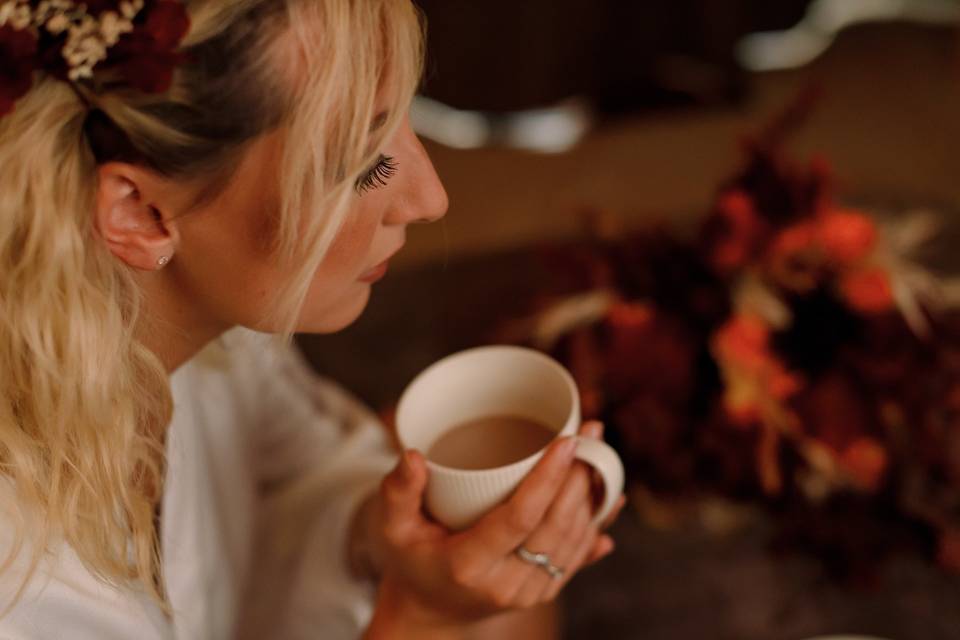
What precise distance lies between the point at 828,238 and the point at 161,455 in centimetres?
83

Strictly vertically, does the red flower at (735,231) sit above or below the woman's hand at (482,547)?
below

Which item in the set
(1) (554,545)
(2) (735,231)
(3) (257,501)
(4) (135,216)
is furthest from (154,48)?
(2) (735,231)

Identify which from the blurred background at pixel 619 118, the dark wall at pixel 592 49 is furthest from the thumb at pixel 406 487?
the dark wall at pixel 592 49

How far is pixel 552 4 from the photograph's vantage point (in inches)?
87.2

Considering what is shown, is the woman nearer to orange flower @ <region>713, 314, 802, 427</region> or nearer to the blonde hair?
the blonde hair

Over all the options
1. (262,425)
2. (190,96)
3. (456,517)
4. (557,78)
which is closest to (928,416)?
(456,517)

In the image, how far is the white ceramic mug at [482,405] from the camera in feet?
2.54

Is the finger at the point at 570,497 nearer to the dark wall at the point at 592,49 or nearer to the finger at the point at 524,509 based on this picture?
the finger at the point at 524,509

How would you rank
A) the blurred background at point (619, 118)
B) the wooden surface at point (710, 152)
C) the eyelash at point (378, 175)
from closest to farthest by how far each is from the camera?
1. the eyelash at point (378, 175)
2. the blurred background at point (619, 118)
3. the wooden surface at point (710, 152)

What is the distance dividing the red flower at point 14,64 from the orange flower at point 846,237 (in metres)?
0.92

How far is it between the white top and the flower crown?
1.04 feet

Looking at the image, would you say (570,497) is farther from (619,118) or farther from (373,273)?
(619,118)

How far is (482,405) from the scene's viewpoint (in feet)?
2.90

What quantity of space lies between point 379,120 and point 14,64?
241mm
